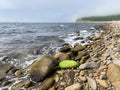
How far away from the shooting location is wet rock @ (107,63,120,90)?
738 centimetres

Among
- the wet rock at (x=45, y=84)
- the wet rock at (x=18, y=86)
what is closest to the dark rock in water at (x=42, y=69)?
the wet rock at (x=45, y=84)

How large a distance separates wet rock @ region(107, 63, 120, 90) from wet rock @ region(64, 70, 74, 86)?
1.47 m

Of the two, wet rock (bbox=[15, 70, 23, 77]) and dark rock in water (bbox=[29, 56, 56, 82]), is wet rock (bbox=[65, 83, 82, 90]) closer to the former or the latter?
dark rock in water (bbox=[29, 56, 56, 82])

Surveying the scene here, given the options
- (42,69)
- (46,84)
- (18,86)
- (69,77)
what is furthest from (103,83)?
(18,86)

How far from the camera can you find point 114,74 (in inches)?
305

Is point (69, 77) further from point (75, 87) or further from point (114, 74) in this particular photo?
point (114, 74)

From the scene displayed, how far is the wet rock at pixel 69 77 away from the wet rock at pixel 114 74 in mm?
1471

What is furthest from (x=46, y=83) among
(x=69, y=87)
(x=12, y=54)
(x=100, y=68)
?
(x=12, y=54)

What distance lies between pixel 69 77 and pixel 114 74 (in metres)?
1.83

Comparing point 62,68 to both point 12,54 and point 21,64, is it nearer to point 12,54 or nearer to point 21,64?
point 21,64

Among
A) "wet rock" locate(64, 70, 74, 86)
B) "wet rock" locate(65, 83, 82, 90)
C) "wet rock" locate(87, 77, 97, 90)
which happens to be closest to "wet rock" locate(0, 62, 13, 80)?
"wet rock" locate(64, 70, 74, 86)

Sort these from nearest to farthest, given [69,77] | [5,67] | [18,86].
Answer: [69,77]
[18,86]
[5,67]

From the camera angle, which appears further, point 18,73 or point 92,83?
point 18,73

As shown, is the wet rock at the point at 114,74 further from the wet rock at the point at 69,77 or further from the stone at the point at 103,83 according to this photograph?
the wet rock at the point at 69,77
